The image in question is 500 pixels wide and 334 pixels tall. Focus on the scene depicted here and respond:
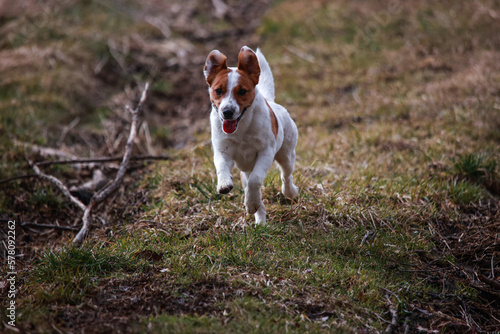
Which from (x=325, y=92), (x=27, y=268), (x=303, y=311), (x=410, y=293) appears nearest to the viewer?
(x=303, y=311)

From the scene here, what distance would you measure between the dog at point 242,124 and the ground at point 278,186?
0.65m

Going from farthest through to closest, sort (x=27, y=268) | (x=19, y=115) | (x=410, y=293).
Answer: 1. (x=19, y=115)
2. (x=27, y=268)
3. (x=410, y=293)

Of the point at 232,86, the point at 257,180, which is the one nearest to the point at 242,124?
the point at 232,86

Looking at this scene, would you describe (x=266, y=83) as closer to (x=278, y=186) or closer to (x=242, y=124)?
(x=242, y=124)

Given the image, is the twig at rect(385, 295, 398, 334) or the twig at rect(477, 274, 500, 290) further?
the twig at rect(477, 274, 500, 290)

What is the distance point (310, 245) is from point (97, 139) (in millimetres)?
5217

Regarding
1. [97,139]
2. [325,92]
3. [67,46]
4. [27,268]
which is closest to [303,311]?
[27,268]

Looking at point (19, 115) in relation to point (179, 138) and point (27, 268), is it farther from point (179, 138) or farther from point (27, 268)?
point (27, 268)

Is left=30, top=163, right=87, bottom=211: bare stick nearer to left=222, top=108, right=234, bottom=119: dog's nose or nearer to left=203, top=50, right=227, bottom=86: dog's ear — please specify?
left=203, top=50, right=227, bottom=86: dog's ear

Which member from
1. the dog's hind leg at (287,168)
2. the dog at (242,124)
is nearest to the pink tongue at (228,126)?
the dog at (242,124)

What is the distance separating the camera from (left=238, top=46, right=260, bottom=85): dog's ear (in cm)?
373

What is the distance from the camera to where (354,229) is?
14.8 feet

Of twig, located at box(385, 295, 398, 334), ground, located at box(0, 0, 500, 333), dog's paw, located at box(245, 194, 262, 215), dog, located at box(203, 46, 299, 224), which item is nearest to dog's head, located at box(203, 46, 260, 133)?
dog, located at box(203, 46, 299, 224)

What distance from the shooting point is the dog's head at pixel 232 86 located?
3.55 meters
